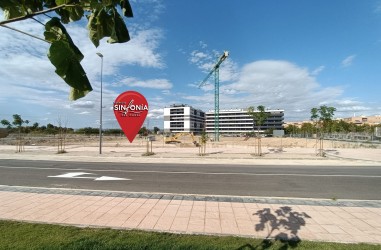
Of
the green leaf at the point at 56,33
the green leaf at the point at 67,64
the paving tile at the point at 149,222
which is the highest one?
the green leaf at the point at 56,33

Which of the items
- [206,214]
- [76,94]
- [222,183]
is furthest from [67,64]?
[222,183]

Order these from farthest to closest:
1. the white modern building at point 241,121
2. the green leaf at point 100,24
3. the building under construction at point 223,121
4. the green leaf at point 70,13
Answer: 1. the white modern building at point 241,121
2. the building under construction at point 223,121
3. the green leaf at point 70,13
4. the green leaf at point 100,24

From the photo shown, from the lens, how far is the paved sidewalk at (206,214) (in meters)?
5.35


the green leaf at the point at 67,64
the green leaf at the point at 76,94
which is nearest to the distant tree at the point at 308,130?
the green leaf at the point at 76,94

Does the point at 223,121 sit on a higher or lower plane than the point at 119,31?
higher

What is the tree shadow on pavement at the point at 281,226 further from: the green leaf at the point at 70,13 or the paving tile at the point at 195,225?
the green leaf at the point at 70,13

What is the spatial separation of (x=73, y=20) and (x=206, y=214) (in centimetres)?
579

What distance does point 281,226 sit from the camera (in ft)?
18.4

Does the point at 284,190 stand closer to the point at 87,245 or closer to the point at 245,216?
the point at 245,216

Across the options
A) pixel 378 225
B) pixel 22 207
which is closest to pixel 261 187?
pixel 378 225

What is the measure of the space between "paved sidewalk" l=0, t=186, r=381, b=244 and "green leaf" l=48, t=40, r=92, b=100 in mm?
4837

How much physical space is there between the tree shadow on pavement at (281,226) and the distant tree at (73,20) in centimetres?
438

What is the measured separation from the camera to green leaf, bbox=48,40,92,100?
3.03 feet

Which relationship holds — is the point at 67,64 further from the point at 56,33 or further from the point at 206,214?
the point at 206,214
